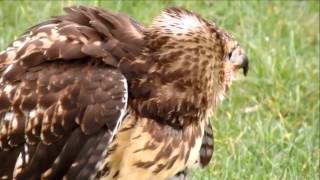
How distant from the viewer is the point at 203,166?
663 centimetres

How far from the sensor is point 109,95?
5758mm

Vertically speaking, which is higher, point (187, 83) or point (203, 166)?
point (187, 83)

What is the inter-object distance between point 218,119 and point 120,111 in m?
2.83

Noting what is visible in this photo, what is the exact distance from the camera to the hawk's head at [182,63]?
5.97 meters

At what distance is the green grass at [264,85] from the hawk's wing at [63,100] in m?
1.66

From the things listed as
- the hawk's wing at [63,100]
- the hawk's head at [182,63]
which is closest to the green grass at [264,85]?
the hawk's head at [182,63]

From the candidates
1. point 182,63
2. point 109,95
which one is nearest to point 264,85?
point 182,63

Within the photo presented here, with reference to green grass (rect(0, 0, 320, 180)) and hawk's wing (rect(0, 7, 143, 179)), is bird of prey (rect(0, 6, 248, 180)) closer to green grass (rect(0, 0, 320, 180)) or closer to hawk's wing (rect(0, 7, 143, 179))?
hawk's wing (rect(0, 7, 143, 179))

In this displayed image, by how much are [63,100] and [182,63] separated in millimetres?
652

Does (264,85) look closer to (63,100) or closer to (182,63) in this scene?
(182,63)

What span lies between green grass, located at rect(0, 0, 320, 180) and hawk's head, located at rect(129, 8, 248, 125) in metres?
1.42

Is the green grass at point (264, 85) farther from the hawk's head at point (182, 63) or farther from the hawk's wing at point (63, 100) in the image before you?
the hawk's wing at point (63, 100)

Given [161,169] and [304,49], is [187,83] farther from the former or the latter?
[304,49]

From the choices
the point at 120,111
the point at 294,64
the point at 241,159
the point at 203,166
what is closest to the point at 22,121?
the point at 120,111
